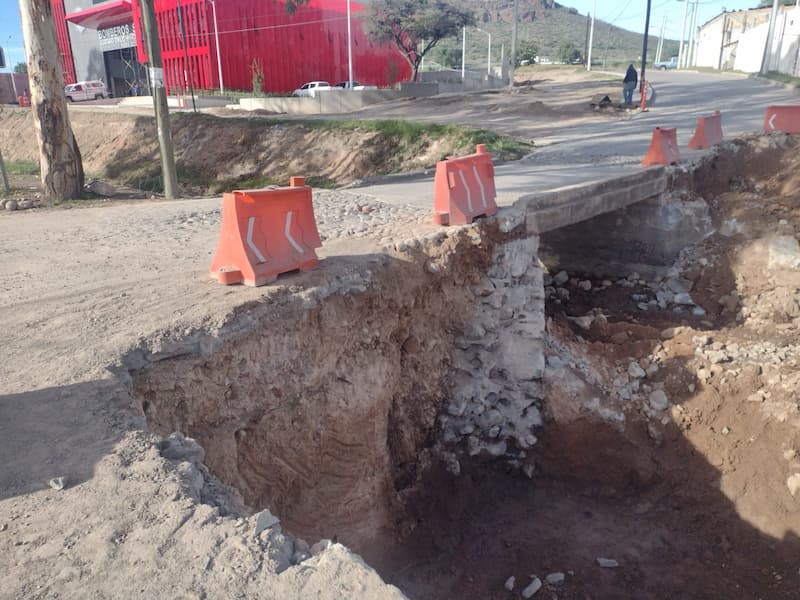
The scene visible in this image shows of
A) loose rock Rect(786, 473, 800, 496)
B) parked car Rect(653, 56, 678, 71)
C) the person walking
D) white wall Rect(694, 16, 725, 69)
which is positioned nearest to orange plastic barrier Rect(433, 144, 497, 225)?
loose rock Rect(786, 473, 800, 496)

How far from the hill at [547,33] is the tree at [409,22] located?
42.0 metres

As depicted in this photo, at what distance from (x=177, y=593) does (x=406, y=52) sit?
1395 inches

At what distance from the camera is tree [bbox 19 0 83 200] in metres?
10.4

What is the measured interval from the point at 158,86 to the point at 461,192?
6682 millimetres

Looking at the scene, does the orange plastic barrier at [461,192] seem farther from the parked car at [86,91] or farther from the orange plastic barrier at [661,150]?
the parked car at [86,91]

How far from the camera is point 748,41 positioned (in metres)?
43.2

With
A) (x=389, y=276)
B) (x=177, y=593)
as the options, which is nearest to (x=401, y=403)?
(x=389, y=276)

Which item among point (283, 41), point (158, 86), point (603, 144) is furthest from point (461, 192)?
point (283, 41)

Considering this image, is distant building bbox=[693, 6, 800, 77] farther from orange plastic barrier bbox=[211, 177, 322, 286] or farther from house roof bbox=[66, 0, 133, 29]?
house roof bbox=[66, 0, 133, 29]

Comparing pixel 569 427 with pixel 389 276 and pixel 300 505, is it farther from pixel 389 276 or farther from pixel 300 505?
pixel 300 505

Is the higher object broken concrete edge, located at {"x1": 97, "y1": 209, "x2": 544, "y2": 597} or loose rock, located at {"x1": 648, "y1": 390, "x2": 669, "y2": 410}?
broken concrete edge, located at {"x1": 97, "y1": 209, "x2": 544, "y2": 597}

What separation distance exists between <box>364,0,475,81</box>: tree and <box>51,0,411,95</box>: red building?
1080 millimetres

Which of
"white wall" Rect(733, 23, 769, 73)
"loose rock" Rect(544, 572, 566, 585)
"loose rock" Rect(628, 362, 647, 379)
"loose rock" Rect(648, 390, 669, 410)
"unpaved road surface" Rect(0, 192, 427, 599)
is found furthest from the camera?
"white wall" Rect(733, 23, 769, 73)

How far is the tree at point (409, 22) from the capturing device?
32.6 metres
